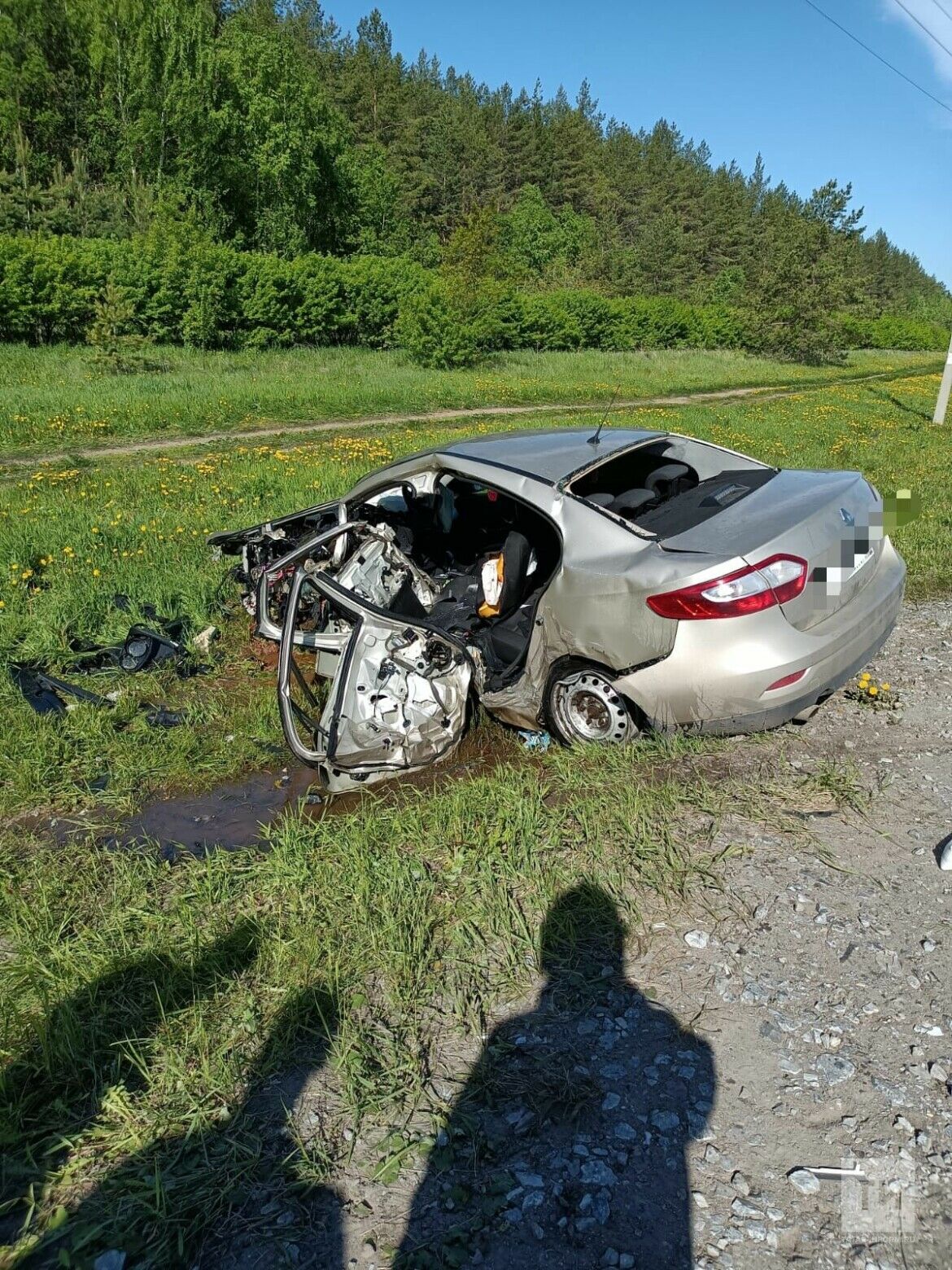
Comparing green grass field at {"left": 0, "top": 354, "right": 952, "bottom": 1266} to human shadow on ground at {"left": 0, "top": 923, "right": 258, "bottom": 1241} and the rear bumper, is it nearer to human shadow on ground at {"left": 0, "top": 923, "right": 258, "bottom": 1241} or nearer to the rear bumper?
human shadow on ground at {"left": 0, "top": 923, "right": 258, "bottom": 1241}

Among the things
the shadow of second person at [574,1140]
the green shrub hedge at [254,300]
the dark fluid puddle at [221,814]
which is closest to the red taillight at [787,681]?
the shadow of second person at [574,1140]

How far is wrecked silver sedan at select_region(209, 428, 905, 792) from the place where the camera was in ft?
12.3

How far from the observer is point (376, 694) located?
14.7 feet

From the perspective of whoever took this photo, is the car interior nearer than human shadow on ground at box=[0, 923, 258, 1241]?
No

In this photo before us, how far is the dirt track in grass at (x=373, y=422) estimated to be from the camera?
44.3 ft

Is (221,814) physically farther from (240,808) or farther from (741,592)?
(741,592)

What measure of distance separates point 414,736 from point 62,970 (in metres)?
1.96

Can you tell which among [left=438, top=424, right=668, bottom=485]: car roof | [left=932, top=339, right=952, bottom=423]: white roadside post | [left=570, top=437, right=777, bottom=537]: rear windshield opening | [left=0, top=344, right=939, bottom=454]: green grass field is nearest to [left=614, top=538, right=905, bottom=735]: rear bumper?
[left=570, top=437, right=777, bottom=537]: rear windshield opening

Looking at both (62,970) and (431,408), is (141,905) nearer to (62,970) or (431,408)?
(62,970)

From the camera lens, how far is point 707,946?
9.61 ft

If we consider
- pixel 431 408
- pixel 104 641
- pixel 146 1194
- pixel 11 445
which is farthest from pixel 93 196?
pixel 146 1194

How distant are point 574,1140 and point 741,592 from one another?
222 centimetres

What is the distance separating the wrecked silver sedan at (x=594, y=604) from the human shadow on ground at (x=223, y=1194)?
6.42 feet

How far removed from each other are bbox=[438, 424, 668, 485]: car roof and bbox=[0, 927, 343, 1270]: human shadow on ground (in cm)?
286
